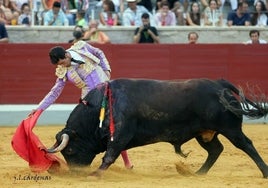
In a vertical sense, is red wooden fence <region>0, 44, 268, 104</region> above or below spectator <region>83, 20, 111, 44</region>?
below

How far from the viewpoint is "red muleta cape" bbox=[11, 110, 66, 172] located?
7.25 metres

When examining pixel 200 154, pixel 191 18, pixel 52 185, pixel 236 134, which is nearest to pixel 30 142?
pixel 52 185

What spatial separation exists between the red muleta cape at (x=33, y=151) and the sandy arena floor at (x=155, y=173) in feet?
0.29

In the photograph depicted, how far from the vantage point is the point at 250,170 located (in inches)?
303

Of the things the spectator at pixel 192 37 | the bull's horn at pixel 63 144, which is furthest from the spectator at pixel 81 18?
the bull's horn at pixel 63 144

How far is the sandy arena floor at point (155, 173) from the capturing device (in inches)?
259

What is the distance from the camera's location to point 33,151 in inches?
290

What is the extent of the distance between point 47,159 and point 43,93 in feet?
17.7

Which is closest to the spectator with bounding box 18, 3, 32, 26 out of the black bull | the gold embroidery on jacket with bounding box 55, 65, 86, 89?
the gold embroidery on jacket with bounding box 55, 65, 86, 89

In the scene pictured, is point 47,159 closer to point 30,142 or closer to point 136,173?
point 30,142

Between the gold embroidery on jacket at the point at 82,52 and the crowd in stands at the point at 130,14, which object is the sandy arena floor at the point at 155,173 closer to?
the gold embroidery on jacket at the point at 82,52

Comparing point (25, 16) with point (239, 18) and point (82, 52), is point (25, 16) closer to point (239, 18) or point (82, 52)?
point (239, 18)

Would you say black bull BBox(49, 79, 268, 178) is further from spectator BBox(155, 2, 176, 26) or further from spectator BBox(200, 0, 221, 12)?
spectator BBox(200, 0, 221, 12)

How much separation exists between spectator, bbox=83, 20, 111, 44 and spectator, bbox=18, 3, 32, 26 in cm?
112
